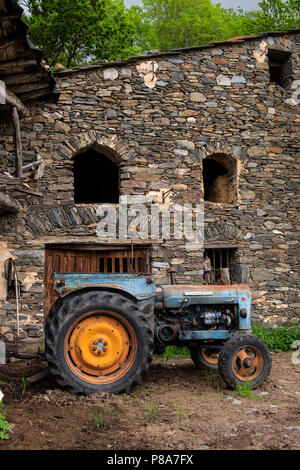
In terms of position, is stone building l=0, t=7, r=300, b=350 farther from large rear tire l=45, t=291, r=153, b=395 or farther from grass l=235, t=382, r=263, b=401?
grass l=235, t=382, r=263, b=401

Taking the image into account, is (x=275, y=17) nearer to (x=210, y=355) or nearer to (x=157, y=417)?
(x=210, y=355)

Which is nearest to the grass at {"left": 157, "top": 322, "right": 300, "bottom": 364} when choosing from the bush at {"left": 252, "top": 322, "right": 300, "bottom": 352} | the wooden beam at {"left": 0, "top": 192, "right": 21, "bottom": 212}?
the bush at {"left": 252, "top": 322, "right": 300, "bottom": 352}

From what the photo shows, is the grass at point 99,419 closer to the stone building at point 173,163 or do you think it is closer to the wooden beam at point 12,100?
the stone building at point 173,163

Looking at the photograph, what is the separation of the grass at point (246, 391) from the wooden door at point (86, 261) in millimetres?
3350

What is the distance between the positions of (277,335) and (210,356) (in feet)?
8.93

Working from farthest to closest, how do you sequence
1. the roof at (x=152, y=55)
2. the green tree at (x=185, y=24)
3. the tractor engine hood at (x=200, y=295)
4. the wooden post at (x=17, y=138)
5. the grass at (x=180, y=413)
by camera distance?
the green tree at (x=185, y=24) < the roof at (x=152, y=55) < the wooden post at (x=17, y=138) < the tractor engine hood at (x=200, y=295) < the grass at (x=180, y=413)

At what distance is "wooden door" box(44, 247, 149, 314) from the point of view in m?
7.15

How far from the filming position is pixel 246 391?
4301mm

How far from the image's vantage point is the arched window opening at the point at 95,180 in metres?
10.4

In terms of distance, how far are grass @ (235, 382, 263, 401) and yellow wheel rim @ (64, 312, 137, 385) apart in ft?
3.93

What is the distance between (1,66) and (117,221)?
121 inches

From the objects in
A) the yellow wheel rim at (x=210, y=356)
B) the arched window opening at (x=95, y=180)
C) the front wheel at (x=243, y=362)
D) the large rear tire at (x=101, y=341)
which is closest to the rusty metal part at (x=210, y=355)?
the yellow wheel rim at (x=210, y=356)

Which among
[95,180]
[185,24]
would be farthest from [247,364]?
[185,24]
